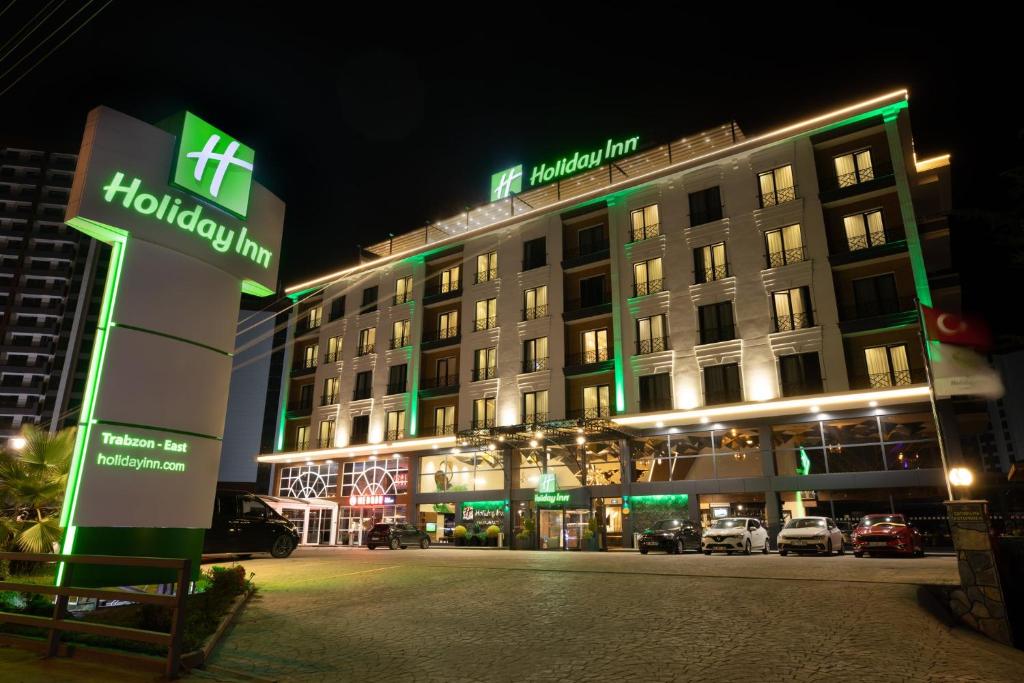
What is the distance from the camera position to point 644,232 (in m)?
33.9

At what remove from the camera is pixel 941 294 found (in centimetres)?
2964

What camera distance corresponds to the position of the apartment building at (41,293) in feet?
255

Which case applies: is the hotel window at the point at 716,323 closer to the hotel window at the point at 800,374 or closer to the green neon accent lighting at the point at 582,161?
the hotel window at the point at 800,374

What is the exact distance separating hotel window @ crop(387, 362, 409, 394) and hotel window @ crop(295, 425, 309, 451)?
9687 mm

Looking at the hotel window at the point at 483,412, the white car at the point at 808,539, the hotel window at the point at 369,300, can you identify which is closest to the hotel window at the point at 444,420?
the hotel window at the point at 483,412

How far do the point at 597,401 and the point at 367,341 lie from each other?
1952 centimetres

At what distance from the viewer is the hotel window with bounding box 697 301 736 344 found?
30.1 m

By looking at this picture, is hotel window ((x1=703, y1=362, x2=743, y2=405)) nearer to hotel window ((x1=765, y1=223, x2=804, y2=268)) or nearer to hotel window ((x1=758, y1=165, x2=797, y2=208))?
hotel window ((x1=765, y1=223, x2=804, y2=268))

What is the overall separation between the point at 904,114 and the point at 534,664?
1243 inches

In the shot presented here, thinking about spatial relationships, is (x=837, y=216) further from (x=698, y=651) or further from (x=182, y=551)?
(x=182, y=551)

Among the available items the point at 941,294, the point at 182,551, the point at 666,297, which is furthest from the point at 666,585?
the point at 941,294

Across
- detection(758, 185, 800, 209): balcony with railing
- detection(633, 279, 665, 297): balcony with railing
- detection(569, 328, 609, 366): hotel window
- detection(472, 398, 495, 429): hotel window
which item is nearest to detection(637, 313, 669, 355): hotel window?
detection(633, 279, 665, 297): balcony with railing

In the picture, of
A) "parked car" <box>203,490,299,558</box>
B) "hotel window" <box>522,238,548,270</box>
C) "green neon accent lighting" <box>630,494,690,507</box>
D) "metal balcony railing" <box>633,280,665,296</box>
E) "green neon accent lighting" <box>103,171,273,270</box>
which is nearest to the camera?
"green neon accent lighting" <box>103,171,273,270</box>

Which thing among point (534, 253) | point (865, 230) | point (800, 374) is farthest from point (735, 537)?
point (534, 253)
